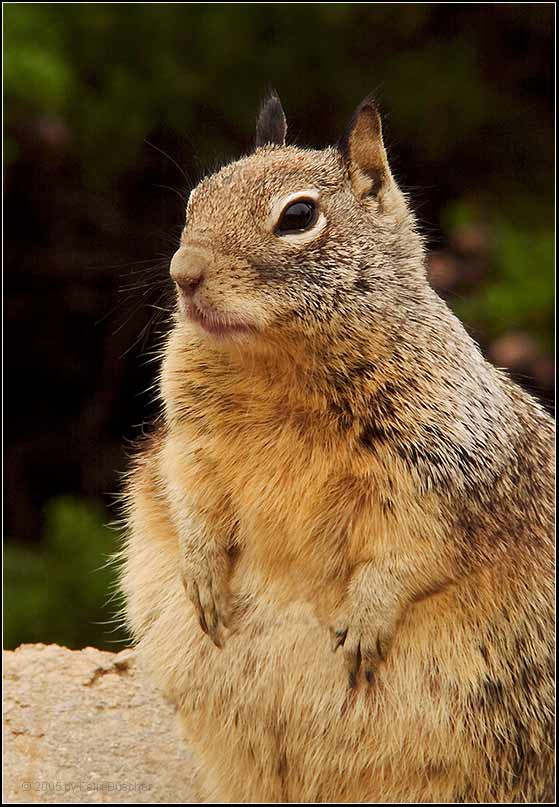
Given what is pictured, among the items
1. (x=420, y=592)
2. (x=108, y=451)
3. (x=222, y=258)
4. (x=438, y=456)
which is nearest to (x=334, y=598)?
(x=420, y=592)

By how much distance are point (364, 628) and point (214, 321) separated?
72 centimetres

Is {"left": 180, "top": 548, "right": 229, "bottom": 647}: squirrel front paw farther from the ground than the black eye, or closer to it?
closer to it

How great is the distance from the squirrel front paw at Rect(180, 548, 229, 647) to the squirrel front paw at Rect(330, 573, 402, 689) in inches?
10.3

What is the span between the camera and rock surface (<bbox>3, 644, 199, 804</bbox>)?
3348 millimetres

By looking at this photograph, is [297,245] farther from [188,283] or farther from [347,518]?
[347,518]

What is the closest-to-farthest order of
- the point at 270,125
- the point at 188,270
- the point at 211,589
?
the point at 188,270 < the point at 211,589 < the point at 270,125

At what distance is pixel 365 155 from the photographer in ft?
9.80

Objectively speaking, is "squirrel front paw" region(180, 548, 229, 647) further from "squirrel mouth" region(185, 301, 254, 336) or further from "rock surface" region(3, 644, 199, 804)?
"rock surface" region(3, 644, 199, 804)

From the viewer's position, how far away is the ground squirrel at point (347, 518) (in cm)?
278

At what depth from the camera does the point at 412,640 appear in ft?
9.29

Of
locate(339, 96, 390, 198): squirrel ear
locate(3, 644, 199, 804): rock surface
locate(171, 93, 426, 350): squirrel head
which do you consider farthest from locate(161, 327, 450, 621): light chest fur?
locate(3, 644, 199, 804): rock surface

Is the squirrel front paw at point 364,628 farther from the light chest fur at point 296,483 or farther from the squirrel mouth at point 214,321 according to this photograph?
the squirrel mouth at point 214,321

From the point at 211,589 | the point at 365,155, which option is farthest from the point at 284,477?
the point at 365,155

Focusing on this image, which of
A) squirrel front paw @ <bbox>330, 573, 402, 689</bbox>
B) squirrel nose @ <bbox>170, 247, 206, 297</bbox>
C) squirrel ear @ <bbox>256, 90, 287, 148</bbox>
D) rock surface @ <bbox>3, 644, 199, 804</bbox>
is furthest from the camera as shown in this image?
rock surface @ <bbox>3, 644, 199, 804</bbox>
